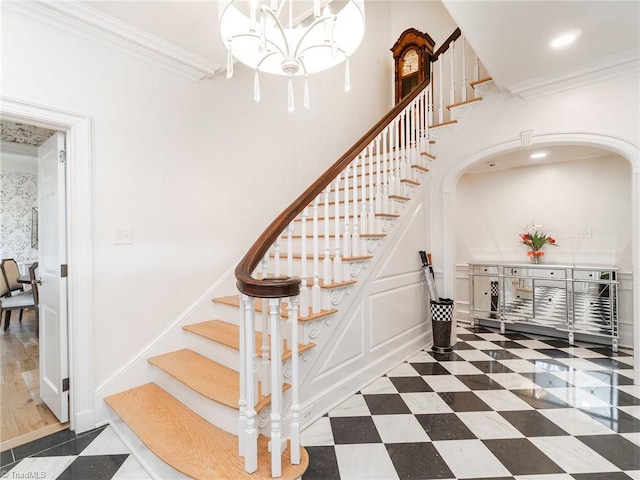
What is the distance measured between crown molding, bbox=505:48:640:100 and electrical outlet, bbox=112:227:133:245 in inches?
147

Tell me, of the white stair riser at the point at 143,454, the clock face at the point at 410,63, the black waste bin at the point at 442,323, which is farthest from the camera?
the clock face at the point at 410,63

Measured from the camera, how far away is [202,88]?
2.64m

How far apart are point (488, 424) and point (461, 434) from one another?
248 mm

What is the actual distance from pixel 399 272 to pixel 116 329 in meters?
2.49

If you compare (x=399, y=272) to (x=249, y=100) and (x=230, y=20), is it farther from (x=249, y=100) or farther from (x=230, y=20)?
(x=230, y=20)

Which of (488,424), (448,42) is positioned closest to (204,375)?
(488,424)

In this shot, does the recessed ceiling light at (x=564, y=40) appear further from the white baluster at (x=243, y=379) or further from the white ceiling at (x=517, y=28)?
the white baluster at (x=243, y=379)

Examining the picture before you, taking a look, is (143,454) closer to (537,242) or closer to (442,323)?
(442,323)

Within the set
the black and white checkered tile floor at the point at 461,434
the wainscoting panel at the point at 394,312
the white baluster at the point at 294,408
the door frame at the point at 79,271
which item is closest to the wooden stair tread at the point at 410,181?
the wainscoting panel at the point at 394,312

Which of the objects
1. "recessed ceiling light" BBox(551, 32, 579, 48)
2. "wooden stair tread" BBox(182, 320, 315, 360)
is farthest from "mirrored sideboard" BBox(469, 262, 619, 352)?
"wooden stair tread" BBox(182, 320, 315, 360)

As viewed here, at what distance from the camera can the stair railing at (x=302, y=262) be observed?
146 cm

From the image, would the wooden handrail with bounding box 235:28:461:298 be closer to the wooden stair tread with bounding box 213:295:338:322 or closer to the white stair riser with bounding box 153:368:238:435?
the wooden stair tread with bounding box 213:295:338:322

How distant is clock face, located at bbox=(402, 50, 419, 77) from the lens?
4430 millimetres

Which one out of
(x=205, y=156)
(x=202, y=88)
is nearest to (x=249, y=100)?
(x=202, y=88)
